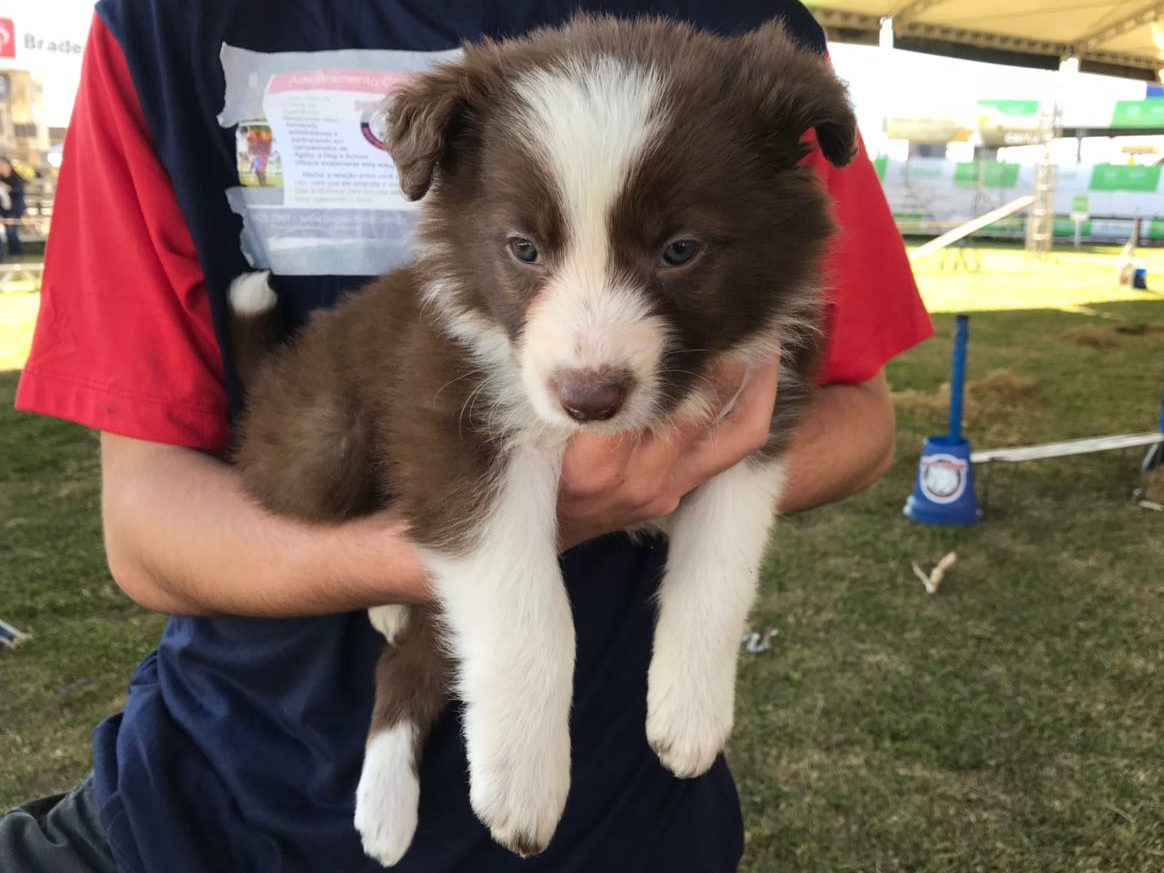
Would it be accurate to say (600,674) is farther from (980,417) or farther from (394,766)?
(980,417)

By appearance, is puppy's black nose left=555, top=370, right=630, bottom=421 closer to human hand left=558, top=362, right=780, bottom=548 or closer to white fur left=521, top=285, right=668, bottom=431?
white fur left=521, top=285, right=668, bottom=431

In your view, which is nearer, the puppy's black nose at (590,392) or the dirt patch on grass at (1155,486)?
the puppy's black nose at (590,392)

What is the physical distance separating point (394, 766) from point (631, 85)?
3.71 feet

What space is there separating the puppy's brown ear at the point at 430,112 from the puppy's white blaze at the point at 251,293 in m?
0.37

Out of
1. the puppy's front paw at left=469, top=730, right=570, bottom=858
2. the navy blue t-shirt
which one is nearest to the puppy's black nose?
the navy blue t-shirt

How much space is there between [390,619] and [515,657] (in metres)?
0.43

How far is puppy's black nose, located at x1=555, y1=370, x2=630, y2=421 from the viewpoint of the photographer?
131cm

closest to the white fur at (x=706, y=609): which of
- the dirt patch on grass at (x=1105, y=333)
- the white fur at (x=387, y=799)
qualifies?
the white fur at (x=387, y=799)

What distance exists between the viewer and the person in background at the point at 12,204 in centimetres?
1977

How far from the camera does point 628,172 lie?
137 centimetres

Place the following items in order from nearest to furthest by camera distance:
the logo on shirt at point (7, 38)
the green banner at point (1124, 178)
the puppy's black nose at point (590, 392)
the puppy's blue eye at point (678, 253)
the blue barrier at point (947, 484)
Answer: the puppy's black nose at point (590, 392) < the puppy's blue eye at point (678, 253) < the blue barrier at point (947, 484) < the logo on shirt at point (7, 38) < the green banner at point (1124, 178)

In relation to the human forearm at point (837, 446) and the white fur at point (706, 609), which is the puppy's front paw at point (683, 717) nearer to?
the white fur at point (706, 609)

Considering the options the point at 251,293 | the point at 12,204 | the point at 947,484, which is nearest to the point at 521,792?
the point at 251,293

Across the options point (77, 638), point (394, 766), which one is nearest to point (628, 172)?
point (394, 766)
